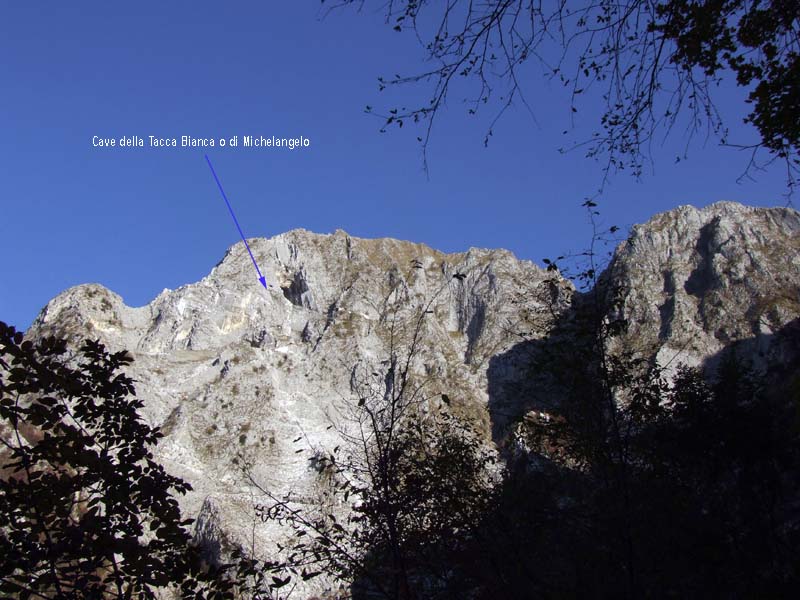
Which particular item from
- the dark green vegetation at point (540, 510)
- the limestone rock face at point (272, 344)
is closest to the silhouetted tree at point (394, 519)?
the dark green vegetation at point (540, 510)

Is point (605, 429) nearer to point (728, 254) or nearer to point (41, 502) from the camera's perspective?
point (41, 502)

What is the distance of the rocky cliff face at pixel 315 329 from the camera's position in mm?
80188

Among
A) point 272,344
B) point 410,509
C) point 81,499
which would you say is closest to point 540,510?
point 410,509

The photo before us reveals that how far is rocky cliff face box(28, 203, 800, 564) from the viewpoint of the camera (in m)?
80.2

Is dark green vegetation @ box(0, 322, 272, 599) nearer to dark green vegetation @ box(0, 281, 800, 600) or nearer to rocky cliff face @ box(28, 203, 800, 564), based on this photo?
dark green vegetation @ box(0, 281, 800, 600)

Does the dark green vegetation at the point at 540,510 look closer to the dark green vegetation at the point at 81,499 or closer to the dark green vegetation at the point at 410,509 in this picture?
the dark green vegetation at the point at 410,509

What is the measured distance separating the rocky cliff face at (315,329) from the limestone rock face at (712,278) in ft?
0.90

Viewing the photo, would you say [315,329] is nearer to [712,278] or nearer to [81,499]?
[712,278]

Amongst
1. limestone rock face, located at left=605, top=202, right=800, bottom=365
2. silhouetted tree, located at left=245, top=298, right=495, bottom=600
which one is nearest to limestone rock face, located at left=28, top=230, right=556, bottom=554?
limestone rock face, located at left=605, top=202, right=800, bottom=365

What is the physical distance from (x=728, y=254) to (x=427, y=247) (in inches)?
3065

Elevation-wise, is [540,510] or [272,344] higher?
[272,344]

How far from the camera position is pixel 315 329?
4306 inches

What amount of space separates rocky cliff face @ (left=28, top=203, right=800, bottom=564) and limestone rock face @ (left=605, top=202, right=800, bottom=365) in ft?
0.90

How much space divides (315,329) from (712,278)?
70181mm
